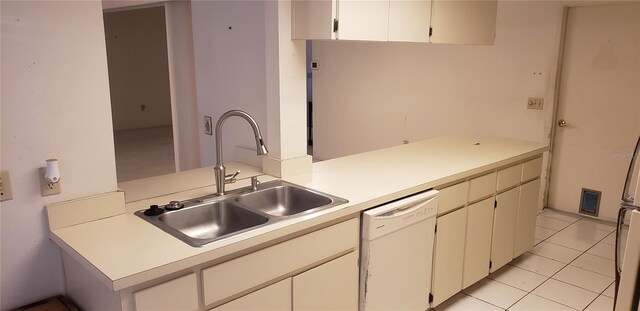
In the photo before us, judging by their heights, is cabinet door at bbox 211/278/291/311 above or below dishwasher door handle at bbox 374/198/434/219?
below

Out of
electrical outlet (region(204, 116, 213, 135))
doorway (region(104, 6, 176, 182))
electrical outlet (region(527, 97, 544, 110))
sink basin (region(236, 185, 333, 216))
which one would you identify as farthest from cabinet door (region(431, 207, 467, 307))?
doorway (region(104, 6, 176, 182))

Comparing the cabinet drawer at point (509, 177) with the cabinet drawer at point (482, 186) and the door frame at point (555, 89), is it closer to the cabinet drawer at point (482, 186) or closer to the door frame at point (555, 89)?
the cabinet drawer at point (482, 186)

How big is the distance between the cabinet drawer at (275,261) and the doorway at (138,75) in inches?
279

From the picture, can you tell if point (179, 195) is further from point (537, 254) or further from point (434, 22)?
point (537, 254)

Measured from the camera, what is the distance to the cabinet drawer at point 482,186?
2771 mm

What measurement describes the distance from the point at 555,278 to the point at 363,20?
224 cm

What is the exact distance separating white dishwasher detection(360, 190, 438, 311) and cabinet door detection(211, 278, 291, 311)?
46 centimetres

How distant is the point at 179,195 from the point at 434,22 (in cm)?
177

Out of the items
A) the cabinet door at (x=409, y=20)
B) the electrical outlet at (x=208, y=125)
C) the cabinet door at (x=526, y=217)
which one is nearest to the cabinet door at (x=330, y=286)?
the cabinet door at (x=409, y=20)

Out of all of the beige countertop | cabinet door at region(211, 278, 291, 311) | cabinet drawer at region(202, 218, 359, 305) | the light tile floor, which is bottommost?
the light tile floor

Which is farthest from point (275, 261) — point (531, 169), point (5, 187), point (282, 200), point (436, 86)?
point (436, 86)

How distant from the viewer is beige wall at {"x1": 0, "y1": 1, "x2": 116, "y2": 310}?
1643 millimetres

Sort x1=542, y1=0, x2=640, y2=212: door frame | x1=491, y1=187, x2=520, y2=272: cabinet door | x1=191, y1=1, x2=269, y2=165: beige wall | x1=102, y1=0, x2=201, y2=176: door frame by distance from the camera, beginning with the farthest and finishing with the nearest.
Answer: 1. x1=542, y1=0, x2=640, y2=212: door frame
2. x1=102, y1=0, x2=201, y2=176: door frame
3. x1=491, y1=187, x2=520, y2=272: cabinet door
4. x1=191, y1=1, x2=269, y2=165: beige wall

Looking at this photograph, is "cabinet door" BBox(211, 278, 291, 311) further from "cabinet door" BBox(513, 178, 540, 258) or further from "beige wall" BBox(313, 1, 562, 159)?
"beige wall" BBox(313, 1, 562, 159)
